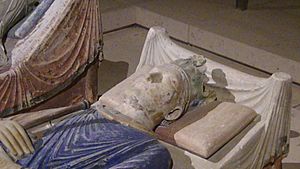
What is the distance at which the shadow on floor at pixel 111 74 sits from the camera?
4.18 metres

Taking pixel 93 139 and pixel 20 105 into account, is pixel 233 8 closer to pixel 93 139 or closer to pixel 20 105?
pixel 20 105

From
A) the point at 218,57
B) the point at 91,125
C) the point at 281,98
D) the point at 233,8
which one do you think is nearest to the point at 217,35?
the point at 218,57

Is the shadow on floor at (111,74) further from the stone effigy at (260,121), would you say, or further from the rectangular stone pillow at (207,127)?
the rectangular stone pillow at (207,127)

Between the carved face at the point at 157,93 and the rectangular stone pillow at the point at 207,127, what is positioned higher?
the carved face at the point at 157,93

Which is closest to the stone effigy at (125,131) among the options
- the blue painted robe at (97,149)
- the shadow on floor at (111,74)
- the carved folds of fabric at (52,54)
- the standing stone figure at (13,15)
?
the blue painted robe at (97,149)

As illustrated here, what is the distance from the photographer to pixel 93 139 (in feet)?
7.48

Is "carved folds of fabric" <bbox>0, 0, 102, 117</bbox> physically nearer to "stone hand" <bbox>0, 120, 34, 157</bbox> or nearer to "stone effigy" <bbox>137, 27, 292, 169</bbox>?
"stone effigy" <bbox>137, 27, 292, 169</bbox>

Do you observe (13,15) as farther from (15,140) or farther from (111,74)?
(15,140)

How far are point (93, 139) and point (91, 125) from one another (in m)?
0.11

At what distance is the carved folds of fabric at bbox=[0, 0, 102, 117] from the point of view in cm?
317

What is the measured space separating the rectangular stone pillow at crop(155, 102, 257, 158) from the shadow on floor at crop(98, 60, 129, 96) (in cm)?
151

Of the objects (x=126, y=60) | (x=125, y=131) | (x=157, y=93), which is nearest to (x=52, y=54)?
(x=157, y=93)

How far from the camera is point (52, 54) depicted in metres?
Result: 3.26

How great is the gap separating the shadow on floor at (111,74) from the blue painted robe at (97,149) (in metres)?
1.70
